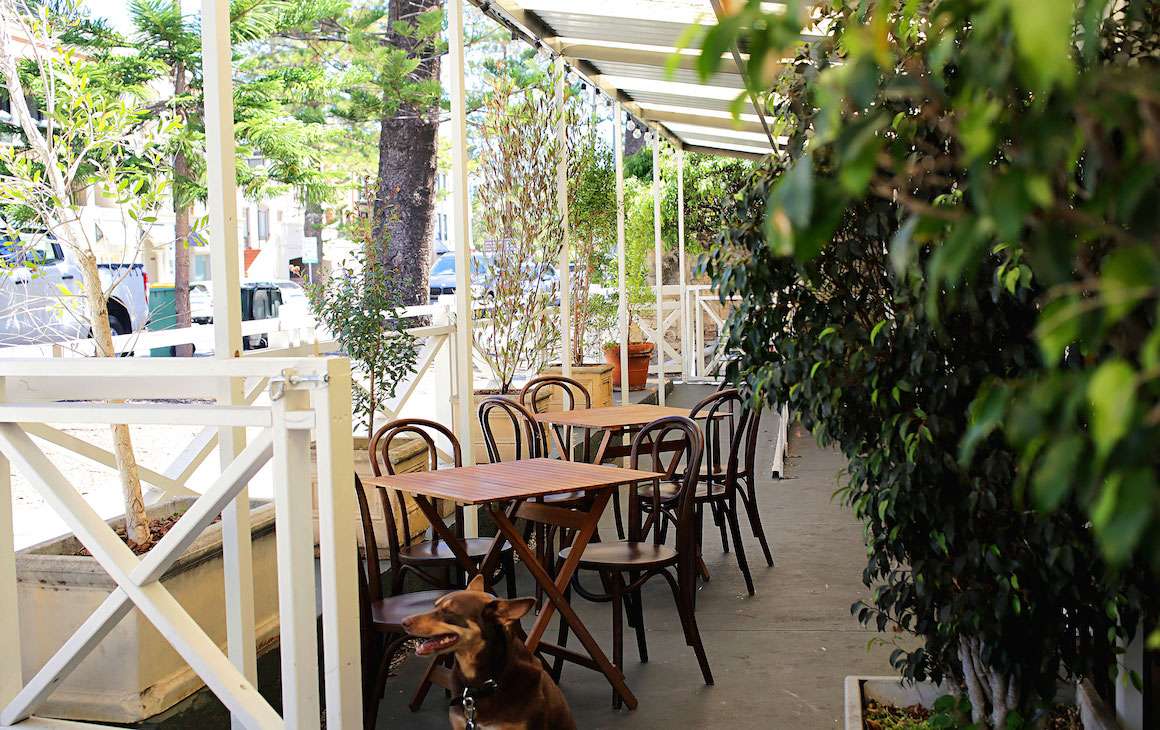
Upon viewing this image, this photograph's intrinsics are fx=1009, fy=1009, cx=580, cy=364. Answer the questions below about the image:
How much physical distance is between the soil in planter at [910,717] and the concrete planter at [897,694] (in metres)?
0.02

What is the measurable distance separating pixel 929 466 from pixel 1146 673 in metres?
0.85

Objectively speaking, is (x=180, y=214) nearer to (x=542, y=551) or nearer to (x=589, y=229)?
(x=589, y=229)

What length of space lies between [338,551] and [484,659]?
0.43m

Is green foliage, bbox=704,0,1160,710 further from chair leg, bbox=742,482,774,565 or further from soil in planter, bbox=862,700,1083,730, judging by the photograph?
chair leg, bbox=742,482,774,565

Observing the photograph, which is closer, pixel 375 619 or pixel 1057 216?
pixel 1057 216

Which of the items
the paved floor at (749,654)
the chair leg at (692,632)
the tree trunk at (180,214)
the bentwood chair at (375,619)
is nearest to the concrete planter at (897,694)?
the paved floor at (749,654)

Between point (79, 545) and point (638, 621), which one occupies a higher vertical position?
point (79, 545)

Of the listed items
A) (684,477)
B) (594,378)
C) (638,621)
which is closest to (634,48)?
(594,378)

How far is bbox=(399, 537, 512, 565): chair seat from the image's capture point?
3389 mm

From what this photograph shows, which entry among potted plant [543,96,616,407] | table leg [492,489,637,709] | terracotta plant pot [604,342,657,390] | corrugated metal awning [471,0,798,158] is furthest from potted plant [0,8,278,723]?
terracotta plant pot [604,342,657,390]

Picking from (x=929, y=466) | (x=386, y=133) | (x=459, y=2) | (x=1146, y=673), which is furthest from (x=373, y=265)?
(x=386, y=133)

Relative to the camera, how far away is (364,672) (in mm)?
3154

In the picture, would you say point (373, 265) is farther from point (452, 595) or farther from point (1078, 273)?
point (1078, 273)

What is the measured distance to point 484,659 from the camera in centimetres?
229
